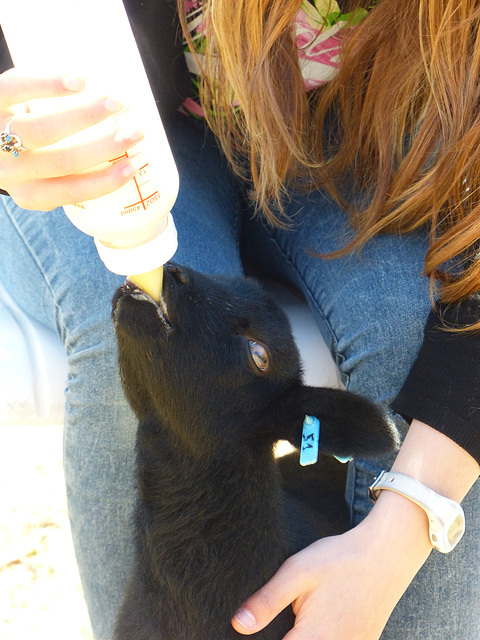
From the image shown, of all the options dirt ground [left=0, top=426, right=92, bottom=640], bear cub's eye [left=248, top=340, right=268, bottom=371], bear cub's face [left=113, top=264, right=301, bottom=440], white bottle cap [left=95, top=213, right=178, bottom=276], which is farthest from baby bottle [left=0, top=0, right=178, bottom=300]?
dirt ground [left=0, top=426, right=92, bottom=640]

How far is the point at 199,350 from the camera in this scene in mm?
1188

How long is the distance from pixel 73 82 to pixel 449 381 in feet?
3.17

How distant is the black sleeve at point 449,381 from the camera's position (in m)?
1.36

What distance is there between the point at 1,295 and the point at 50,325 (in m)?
0.23

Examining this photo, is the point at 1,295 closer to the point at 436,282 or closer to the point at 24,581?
the point at 24,581

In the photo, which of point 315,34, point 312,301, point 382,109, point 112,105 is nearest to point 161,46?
point 315,34

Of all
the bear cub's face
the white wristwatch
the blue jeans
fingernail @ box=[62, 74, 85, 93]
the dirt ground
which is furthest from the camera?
the dirt ground

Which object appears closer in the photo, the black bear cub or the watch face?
the black bear cub

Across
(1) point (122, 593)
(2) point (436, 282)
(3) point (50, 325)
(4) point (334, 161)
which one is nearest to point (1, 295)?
(3) point (50, 325)

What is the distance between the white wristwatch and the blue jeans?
165 millimetres

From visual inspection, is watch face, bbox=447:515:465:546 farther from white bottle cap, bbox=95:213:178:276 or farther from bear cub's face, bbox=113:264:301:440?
white bottle cap, bbox=95:213:178:276

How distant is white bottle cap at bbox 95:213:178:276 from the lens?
1021 millimetres

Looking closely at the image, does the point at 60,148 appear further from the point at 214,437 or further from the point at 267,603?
the point at 267,603

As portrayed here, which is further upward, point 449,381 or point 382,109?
point 382,109
